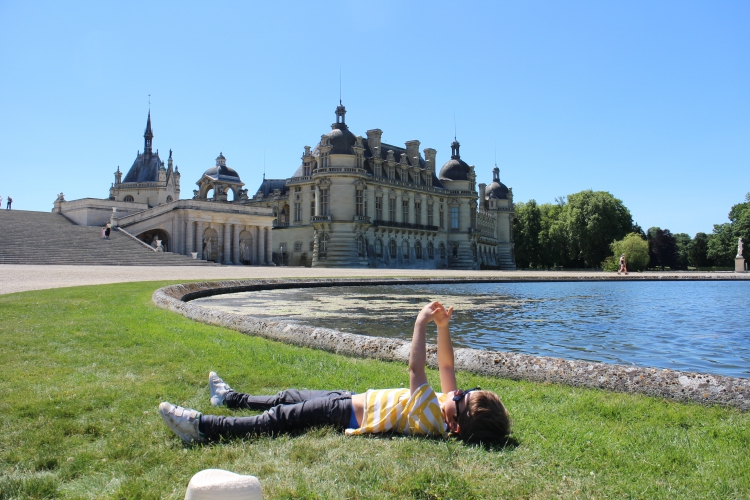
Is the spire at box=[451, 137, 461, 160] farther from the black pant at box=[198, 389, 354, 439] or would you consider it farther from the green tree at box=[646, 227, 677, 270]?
the black pant at box=[198, 389, 354, 439]

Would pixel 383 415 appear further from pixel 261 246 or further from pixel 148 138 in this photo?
pixel 148 138

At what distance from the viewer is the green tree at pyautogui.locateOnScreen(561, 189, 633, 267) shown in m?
76.6

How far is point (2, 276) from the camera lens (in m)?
21.0

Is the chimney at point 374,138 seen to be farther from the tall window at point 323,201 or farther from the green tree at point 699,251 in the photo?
the green tree at point 699,251

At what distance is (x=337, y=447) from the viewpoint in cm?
405

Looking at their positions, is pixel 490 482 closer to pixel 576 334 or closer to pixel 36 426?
pixel 36 426

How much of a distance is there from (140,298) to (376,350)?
28.2ft

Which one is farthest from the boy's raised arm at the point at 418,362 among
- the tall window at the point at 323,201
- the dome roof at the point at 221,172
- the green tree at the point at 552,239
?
the green tree at the point at 552,239

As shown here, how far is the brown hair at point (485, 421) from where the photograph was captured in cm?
407

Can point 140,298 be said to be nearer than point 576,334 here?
No

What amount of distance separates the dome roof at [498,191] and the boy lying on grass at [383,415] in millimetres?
84338

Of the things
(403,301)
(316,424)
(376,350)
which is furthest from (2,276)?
(316,424)

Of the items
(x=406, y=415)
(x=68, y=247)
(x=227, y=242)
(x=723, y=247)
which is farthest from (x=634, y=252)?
(x=406, y=415)

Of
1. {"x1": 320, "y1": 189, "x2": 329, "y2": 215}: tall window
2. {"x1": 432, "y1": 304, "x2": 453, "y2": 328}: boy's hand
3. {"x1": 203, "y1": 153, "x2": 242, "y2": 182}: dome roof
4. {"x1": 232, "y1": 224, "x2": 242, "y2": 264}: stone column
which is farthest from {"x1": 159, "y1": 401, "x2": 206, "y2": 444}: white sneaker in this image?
Result: {"x1": 203, "y1": 153, "x2": 242, "y2": 182}: dome roof
